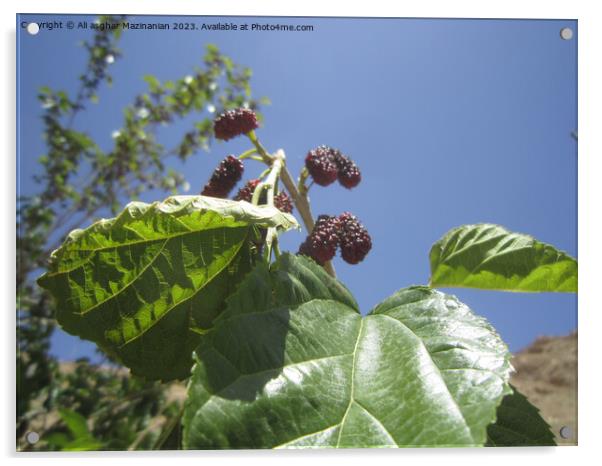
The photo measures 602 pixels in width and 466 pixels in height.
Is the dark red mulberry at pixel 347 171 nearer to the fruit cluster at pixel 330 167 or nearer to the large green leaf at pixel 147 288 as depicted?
the fruit cluster at pixel 330 167

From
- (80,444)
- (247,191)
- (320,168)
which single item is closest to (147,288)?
(247,191)

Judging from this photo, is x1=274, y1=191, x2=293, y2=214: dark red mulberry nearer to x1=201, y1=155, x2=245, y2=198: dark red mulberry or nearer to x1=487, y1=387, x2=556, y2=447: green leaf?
x1=201, y1=155, x2=245, y2=198: dark red mulberry

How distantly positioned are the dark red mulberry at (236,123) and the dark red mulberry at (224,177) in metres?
0.06

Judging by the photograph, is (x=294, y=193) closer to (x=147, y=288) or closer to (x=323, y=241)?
(x=323, y=241)

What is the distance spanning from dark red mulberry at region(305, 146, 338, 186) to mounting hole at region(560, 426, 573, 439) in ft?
1.97

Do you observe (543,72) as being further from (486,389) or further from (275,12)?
(486,389)

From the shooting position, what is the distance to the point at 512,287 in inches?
24.5

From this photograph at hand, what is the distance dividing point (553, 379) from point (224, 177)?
3.46 feet

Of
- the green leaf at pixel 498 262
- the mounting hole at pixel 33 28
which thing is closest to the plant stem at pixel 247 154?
the green leaf at pixel 498 262

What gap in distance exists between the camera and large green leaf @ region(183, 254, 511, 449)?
0.38 meters

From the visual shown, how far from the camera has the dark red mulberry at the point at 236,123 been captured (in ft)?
2.13

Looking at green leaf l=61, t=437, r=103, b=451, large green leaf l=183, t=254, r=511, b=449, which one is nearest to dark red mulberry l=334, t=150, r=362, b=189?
large green leaf l=183, t=254, r=511, b=449

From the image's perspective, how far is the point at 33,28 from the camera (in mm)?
858
